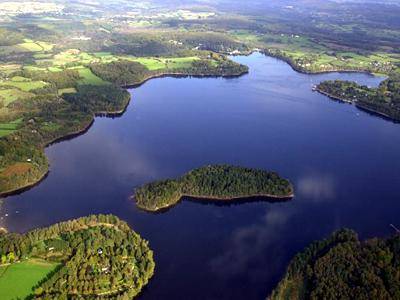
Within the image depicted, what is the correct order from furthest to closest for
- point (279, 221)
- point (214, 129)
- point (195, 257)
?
point (214, 129), point (279, 221), point (195, 257)

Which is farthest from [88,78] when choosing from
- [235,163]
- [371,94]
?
[371,94]

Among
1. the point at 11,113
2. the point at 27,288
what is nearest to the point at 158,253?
the point at 27,288

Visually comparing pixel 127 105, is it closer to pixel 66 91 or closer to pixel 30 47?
pixel 66 91

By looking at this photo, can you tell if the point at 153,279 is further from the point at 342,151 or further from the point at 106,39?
the point at 106,39

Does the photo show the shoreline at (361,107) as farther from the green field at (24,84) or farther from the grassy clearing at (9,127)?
the grassy clearing at (9,127)

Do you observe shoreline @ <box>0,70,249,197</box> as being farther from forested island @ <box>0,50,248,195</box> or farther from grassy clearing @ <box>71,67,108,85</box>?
grassy clearing @ <box>71,67,108,85</box>

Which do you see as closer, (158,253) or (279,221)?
(158,253)
